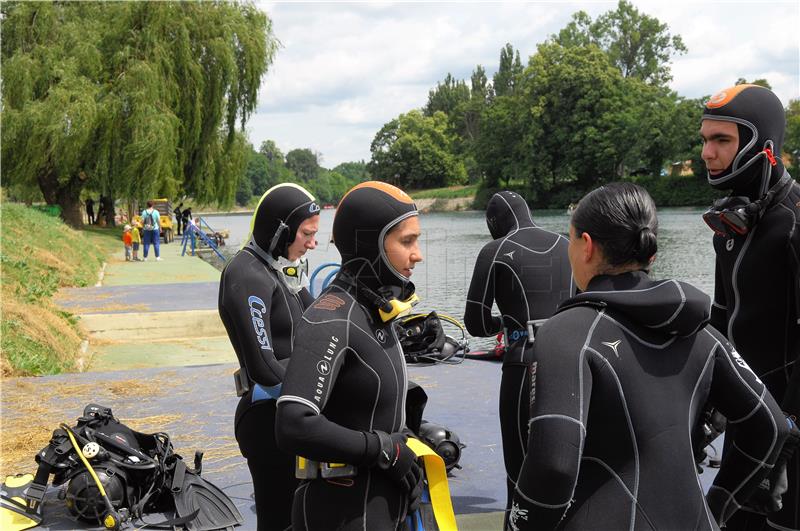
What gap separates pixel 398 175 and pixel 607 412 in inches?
3285

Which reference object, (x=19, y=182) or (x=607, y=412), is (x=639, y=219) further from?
(x=19, y=182)

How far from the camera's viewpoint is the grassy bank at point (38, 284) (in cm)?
1038

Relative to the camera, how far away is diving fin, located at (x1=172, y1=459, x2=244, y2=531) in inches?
185

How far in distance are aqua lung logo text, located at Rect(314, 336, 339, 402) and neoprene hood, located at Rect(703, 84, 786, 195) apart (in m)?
1.90

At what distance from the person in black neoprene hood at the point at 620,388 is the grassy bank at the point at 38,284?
28.2 feet

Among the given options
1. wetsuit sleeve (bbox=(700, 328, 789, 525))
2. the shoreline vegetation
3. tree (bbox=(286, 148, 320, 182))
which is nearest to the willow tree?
the shoreline vegetation

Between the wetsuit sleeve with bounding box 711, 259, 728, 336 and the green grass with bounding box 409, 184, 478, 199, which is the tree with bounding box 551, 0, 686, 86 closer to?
the green grass with bounding box 409, 184, 478, 199

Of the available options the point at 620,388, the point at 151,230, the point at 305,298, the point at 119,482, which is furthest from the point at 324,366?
the point at 151,230

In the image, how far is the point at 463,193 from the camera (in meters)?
85.0

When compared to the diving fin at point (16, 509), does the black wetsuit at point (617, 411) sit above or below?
above

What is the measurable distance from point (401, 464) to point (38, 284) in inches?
626

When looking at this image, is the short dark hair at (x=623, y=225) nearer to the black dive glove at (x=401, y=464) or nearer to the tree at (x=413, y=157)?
the black dive glove at (x=401, y=464)

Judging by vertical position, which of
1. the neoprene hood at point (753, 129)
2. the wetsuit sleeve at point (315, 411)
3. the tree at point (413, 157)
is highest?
the tree at point (413, 157)

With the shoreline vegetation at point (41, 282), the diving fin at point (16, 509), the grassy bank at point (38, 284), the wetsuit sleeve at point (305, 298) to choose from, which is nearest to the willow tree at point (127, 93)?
the shoreline vegetation at point (41, 282)
